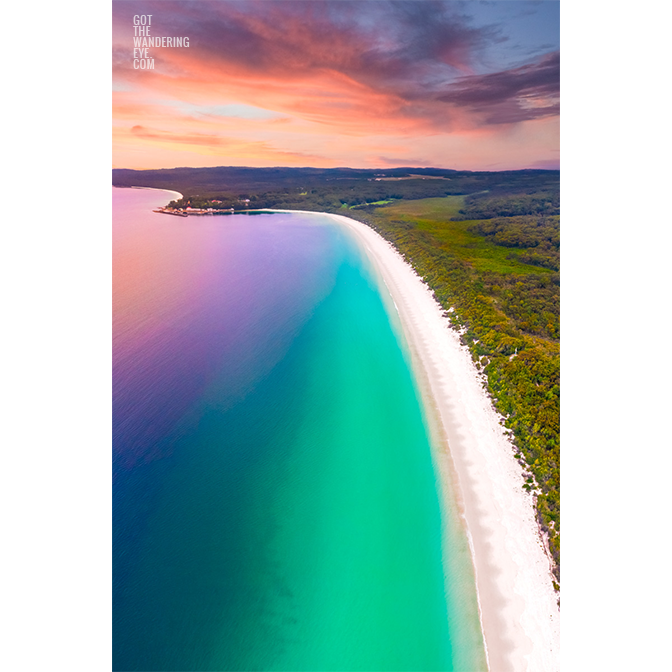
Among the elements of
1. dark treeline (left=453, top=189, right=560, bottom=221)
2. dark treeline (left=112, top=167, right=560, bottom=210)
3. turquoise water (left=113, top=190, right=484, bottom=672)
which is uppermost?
dark treeline (left=112, top=167, right=560, bottom=210)

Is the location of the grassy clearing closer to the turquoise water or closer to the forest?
the forest

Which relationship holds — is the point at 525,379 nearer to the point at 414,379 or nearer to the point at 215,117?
the point at 414,379

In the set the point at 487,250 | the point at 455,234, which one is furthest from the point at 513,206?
the point at 487,250

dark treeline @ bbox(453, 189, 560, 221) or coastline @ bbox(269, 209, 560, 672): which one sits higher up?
dark treeline @ bbox(453, 189, 560, 221)

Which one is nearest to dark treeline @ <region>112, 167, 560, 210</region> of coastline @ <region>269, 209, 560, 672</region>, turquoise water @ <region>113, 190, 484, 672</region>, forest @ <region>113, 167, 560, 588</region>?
forest @ <region>113, 167, 560, 588</region>

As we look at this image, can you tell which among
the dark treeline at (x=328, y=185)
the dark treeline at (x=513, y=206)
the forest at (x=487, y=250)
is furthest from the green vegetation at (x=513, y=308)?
the dark treeline at (x=328, y=185)
